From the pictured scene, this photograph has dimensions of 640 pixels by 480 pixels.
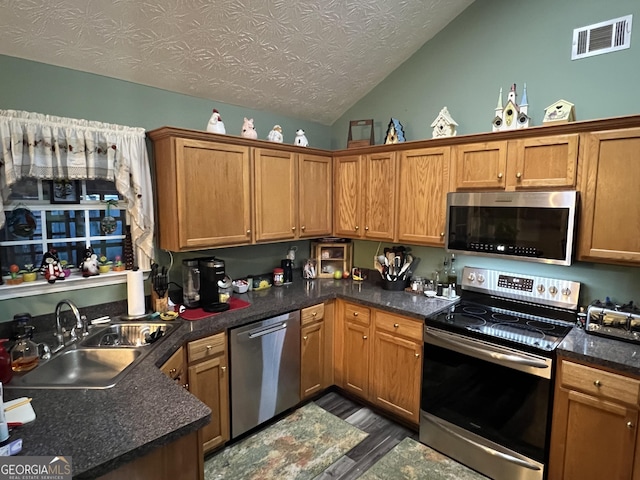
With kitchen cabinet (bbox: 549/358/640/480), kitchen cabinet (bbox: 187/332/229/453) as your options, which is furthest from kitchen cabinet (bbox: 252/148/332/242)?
kitchen cabinet (bbox: 549/358/640/480)

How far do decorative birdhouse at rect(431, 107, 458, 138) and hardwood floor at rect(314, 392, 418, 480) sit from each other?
88.4 inches

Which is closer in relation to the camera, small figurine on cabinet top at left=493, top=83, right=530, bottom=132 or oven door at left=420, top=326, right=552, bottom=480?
oven door at left=420, top=326, right=552, bottom=480

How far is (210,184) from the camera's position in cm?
250

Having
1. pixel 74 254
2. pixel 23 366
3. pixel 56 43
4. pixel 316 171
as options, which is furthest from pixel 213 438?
pixel 56 43

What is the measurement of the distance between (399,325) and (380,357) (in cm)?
34

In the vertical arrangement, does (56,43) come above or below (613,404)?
above

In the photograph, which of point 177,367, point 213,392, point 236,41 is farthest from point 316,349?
point 236,41

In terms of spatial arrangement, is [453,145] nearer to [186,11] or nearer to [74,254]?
[186,11]

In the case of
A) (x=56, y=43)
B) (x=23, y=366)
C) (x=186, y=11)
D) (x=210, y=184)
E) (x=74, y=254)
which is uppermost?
(x=186, y=11)

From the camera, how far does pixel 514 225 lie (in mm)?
2297

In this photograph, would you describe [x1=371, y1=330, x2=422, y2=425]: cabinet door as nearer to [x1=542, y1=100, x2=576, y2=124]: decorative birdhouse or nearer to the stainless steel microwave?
the stainless steel microwave

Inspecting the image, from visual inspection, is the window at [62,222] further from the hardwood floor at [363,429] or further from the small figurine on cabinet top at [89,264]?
the hardwood floor at [363,429]

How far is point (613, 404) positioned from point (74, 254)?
3.22 meters

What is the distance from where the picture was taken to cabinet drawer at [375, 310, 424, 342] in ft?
8.20
